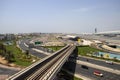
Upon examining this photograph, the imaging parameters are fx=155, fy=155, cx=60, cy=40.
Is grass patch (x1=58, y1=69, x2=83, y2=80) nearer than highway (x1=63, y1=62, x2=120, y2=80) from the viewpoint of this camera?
No

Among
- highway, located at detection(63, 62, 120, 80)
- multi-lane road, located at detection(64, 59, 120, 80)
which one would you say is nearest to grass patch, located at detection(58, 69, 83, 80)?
multi-lane road, located at detection(64, 59, 120, 80)

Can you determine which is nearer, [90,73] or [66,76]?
[66,76]

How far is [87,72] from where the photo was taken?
71.9m

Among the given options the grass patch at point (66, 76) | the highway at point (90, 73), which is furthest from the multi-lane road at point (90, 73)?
the grass patch at point (66, 76)

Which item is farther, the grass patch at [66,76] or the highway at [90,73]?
the grass patch at [66,76]

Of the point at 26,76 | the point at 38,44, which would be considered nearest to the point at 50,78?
the point at 26,76

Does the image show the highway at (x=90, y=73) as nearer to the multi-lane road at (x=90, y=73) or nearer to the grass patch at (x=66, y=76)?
the multi-lane road at (x=90, y=73)

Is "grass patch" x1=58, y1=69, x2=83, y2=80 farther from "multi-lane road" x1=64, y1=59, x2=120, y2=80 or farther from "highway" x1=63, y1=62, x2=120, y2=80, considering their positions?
"highway" x1=63, y1=62, x2=120, y2=80

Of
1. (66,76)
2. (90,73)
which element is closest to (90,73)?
(90,73)

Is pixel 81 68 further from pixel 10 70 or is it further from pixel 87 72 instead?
pixel 10 70

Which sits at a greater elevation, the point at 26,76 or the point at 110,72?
the point at 26,76

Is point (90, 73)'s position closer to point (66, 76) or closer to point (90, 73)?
point (90, 73)

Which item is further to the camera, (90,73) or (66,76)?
(90,73)

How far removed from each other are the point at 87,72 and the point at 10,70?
3716 centimetres
